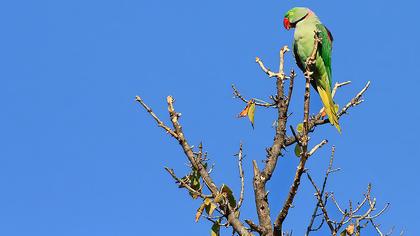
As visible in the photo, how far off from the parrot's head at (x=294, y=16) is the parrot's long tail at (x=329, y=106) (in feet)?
3.48

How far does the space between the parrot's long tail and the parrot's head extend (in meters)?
1.06

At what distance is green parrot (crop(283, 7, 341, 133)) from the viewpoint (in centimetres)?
584

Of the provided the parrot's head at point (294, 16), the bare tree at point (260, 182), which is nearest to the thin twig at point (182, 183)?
the bare tree at point (260, 182)

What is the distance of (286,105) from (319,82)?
5.23 feet

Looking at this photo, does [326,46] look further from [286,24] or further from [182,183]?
[182,183]

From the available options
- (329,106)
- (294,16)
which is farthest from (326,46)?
(329,106)

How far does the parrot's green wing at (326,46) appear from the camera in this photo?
5984 millimetres

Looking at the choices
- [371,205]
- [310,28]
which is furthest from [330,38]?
[371,205]

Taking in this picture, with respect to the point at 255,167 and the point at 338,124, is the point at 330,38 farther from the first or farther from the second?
the point at 255,167

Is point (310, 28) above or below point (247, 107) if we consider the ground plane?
above

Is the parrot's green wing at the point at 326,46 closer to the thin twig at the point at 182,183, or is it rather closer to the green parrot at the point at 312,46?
the green parrot at the point at 312,46

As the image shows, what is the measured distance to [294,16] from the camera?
655 centimetres

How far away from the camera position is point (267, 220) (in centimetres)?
395

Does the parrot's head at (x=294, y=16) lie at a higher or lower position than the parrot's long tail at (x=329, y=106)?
higher
